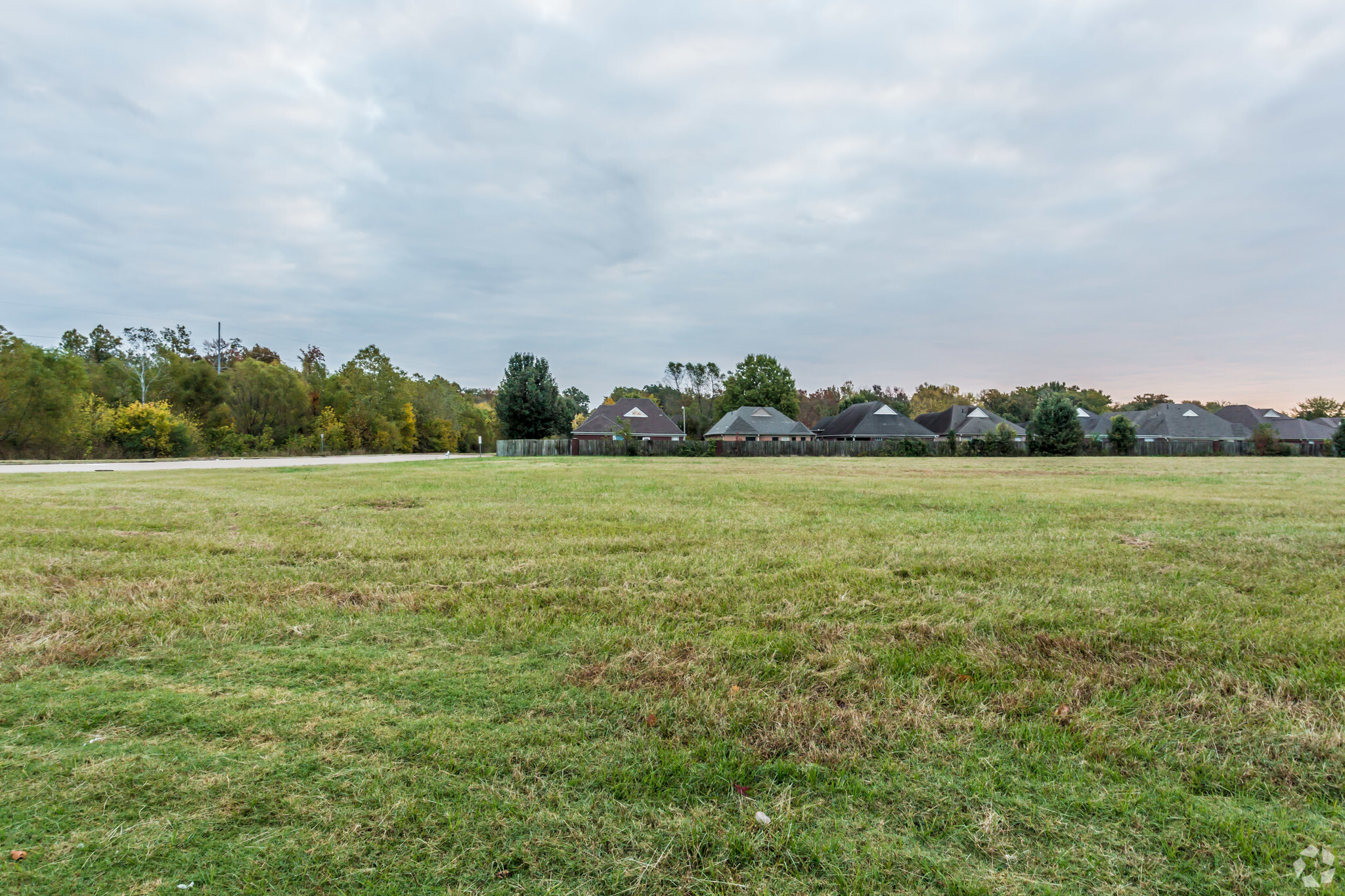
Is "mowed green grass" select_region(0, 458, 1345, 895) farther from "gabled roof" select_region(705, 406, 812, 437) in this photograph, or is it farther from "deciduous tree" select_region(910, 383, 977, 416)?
"deciduous tree" select_region(910, 383, 977, 416)

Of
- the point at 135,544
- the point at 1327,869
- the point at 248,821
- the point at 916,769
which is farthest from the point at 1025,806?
the point at 135,544

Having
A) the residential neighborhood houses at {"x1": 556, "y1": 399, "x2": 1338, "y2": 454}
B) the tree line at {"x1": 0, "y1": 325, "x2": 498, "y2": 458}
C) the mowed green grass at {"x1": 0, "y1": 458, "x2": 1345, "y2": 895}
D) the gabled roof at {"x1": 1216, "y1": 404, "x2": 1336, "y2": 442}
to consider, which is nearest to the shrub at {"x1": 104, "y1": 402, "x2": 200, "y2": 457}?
the tree line at {"x1": 0, "y1": 325, "x2": 498, "y2": 458}

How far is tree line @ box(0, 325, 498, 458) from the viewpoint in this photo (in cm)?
2995

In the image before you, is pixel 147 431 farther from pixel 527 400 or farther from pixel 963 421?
pixel 963 421

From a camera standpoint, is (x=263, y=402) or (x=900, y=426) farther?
(x=900, y=426)

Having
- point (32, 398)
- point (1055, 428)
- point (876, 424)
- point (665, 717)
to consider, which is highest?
point (32, 398)

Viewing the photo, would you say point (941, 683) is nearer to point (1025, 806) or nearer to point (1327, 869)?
point (1025, 806)

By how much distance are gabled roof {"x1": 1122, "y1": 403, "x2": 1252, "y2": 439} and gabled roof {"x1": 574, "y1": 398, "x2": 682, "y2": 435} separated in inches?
1628

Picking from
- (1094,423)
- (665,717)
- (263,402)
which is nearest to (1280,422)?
(1094,423)

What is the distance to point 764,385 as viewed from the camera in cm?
6412

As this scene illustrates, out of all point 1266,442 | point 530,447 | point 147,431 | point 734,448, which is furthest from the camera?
point 1266,442

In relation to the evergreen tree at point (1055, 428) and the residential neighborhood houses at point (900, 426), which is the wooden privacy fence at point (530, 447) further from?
the evergreen tree at point (1055, 428)

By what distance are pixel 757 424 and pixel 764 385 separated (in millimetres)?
13552

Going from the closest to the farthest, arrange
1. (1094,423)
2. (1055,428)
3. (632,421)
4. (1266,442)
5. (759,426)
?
(1055,428) → (1266,442) → (759,426) → (632,421) → (1094,423)
